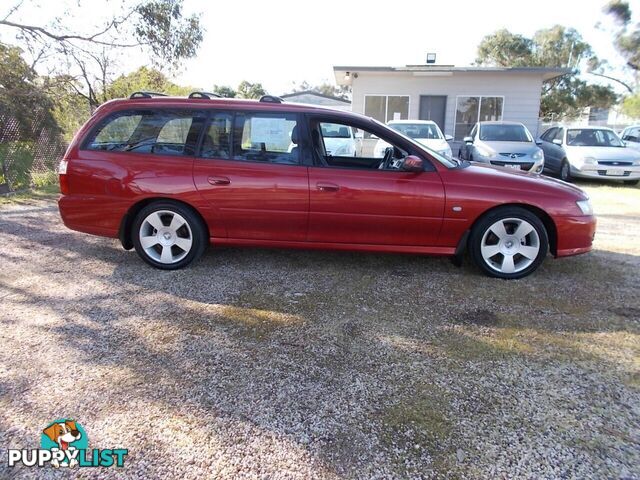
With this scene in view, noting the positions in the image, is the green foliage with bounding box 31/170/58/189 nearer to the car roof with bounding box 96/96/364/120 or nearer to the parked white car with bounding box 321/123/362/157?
the car roof with bounding box 96/96/364/120

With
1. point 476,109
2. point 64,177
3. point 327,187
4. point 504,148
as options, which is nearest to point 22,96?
point 64,177

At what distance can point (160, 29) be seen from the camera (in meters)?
12.8

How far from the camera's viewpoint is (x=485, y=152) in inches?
425

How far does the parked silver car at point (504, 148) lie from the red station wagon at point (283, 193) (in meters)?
5.74

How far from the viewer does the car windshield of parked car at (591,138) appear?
1191 centimetres

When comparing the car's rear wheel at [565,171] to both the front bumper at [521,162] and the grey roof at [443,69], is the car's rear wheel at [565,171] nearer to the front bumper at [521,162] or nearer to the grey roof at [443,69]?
the front bumper at [521,162]

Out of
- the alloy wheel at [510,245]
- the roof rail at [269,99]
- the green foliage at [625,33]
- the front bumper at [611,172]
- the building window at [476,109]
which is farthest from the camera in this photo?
the green foliage at [625,33]

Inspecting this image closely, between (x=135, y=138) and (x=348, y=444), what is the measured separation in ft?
11.7

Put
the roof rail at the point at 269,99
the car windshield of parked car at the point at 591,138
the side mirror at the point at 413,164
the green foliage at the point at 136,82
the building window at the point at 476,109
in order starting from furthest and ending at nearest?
1. the building window at the point at 476,109
2. the green foliage at the point at 136,82
3. the car windshield of parked car at the point at 591,138
4. the roof rail at the point at 269,99
5. the side mirror at the point at 413,164

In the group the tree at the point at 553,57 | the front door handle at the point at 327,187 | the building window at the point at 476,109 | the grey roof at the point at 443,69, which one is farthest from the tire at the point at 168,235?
the tree at the point at 553,57

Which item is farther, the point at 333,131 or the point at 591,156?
the point at 591,156

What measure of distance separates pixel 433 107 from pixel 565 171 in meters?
6.21

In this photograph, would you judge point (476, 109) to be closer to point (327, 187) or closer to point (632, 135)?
point (632, 135)

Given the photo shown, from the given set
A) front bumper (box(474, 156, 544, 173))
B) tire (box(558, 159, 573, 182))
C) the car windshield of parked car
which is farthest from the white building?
front bumper (box(474, 156, 544, 173))
